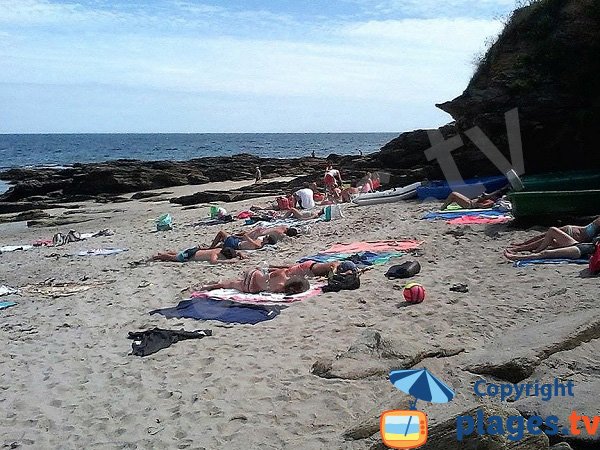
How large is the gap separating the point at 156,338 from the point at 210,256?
4.26 metres

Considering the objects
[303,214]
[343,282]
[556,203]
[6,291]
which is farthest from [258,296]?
[303,214]

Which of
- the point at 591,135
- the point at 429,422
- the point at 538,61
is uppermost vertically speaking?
the point at 538,61

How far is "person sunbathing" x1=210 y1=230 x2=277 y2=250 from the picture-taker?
10.3m

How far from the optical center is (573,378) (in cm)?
354

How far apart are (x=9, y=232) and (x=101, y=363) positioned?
48.9 feet

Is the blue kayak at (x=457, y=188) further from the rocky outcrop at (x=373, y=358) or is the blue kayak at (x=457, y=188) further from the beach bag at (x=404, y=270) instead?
the rocky outcrop at (x=373, y=358)

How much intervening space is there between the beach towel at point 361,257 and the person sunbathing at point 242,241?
5.20 feet

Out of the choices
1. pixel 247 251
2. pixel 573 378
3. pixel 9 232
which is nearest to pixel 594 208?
pixel 247 251

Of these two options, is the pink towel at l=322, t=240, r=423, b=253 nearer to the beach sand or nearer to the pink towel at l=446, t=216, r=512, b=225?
the beach sand

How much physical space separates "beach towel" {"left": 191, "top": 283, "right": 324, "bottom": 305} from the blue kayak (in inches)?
305

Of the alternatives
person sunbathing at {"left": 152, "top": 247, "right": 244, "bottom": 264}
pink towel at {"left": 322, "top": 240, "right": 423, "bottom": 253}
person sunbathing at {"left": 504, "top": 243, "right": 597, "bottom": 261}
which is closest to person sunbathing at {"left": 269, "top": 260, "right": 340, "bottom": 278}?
pink towel at {"left": 322, "top": 240, "right": 423, "bottom": 253}

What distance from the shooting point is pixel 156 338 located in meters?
5.82

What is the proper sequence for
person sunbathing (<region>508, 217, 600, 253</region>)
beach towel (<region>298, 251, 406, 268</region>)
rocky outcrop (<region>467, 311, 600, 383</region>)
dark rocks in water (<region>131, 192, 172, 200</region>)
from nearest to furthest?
rocky outcrop (<region>467, 311, 600, 383</region>)
person sunbathing (<region>508, 217, 600, 253</region>)
beach towel (<region>298, 251, 406, 268</region>)
dark rocks in water (<region>131, 192, 172, 200</region>)

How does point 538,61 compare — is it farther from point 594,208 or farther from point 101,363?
point 101,363
